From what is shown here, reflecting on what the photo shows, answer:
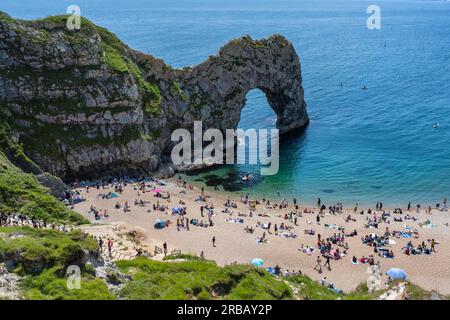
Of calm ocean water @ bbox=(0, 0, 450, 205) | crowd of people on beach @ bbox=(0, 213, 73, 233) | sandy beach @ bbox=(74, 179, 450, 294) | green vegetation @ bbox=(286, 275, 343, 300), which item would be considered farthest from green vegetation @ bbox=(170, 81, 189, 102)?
green vegetation @ bbox=(286, 275, 343, 300)

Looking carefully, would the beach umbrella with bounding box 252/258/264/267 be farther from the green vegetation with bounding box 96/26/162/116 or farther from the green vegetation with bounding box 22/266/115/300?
the green vegetation with bounding box 96/26/162/116

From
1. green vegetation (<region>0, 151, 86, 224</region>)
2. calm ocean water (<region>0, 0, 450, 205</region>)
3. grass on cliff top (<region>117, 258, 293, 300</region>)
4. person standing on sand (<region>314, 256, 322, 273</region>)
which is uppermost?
calm ocean water (<region>0, 0, 450, 205</region>)

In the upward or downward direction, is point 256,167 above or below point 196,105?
below

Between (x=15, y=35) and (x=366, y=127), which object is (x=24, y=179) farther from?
(x=366, y=127)

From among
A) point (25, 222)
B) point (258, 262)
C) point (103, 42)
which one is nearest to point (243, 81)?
point (103, 42)

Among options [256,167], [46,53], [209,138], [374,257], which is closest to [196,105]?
[209,138]

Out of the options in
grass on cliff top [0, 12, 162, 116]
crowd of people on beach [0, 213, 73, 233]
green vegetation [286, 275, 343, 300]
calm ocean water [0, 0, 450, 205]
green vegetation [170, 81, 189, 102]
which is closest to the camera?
green vegetation [286, 275, 343, 300]

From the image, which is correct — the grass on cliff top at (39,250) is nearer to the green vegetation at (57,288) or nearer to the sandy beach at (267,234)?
the green vegetation at (57,288)
